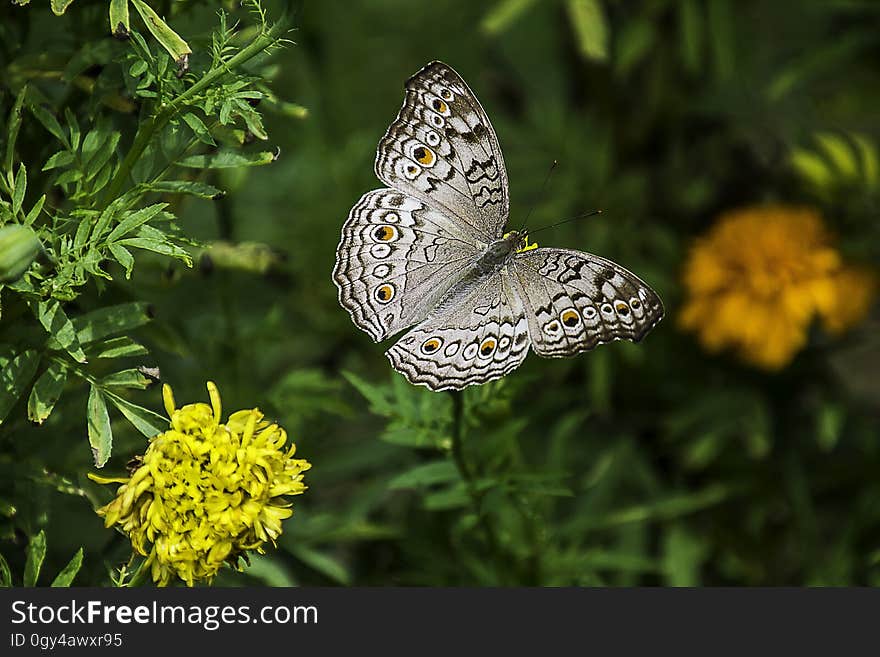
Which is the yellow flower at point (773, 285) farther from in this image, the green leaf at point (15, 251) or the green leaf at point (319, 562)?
the green leaf at point (15, 251)

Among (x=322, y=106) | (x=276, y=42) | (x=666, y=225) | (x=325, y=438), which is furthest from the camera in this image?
(x=322, y=106)

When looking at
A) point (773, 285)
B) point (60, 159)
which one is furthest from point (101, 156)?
point (773, 285)

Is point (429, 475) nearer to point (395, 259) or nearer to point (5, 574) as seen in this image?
point (395, 259)

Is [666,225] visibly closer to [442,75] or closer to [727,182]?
[727,182]

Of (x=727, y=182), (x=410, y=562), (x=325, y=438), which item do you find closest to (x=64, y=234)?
(x=325, y=438)

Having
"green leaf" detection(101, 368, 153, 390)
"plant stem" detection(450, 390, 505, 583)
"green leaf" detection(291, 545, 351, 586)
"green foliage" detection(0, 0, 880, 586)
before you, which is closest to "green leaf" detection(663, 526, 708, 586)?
"green foliage" detection(0, 0, 880, 586)

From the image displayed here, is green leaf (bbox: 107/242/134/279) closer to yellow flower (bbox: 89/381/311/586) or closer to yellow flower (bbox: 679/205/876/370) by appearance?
yellow flower (bbox: 89/381/311/586)
